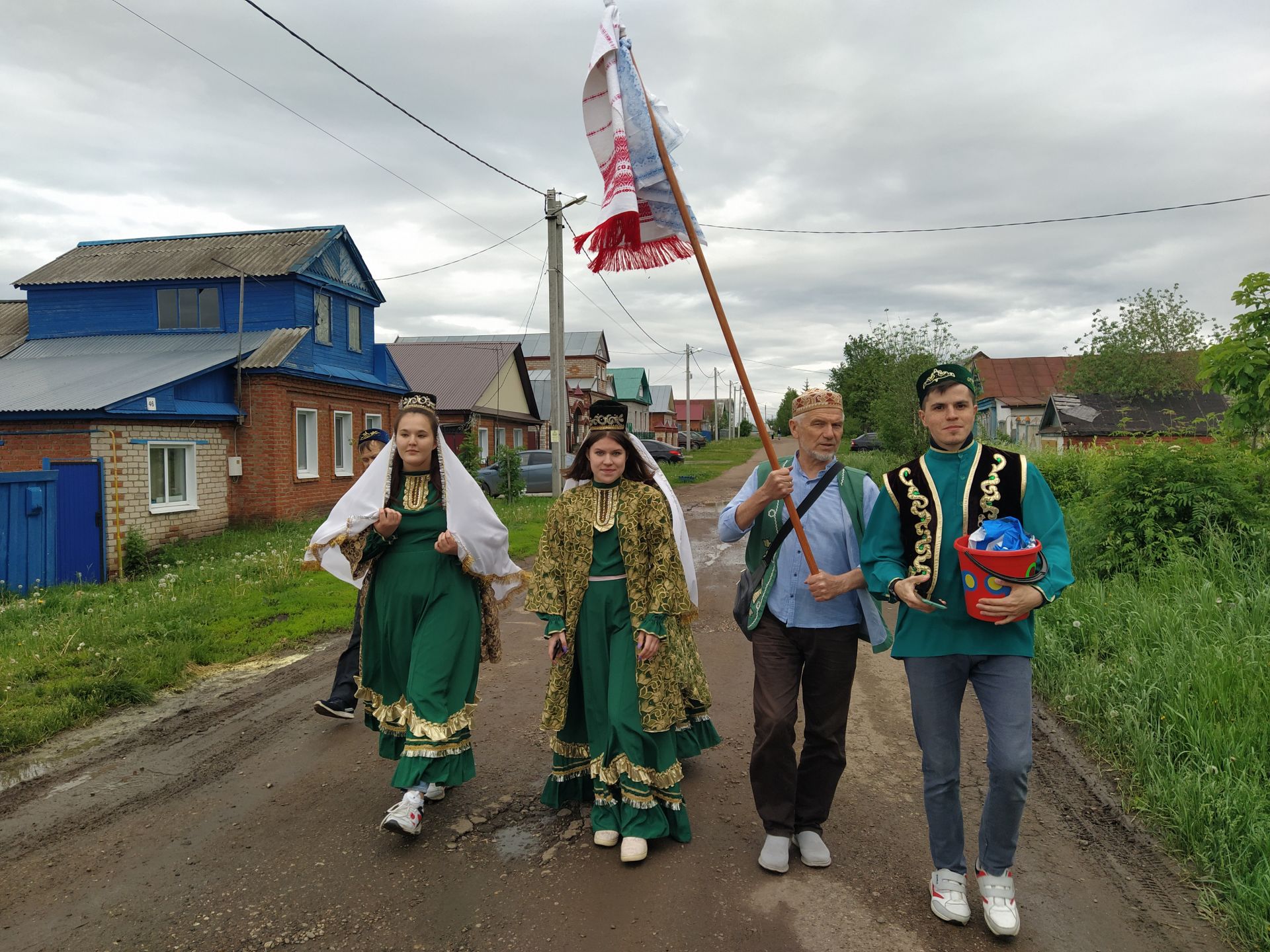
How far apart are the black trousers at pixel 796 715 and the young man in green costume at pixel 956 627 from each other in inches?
13.6

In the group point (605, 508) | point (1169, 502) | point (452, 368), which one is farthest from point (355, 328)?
point (605, 508)

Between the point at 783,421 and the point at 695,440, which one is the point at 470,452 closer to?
the point at 695,440

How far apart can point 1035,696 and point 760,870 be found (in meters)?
3.26

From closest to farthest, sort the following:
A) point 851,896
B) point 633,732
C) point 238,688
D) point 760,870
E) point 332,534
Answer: point 851,896 < point 760,870 < point 633,732 < point 332,534 < point 238,688

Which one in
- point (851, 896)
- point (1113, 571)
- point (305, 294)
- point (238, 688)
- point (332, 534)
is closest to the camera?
point (851, 896)

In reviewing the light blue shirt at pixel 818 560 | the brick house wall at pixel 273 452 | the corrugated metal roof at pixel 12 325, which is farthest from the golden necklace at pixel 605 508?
the corrugated metal roof at pixel 12 325

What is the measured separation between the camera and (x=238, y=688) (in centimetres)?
626

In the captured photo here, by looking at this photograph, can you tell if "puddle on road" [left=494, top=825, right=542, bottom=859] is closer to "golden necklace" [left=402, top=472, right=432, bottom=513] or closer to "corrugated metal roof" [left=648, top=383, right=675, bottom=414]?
"golden necklace" [left=402, top=472, right=432, bottom=513]

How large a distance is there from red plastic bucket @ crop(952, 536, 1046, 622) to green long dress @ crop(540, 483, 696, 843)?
1.35m

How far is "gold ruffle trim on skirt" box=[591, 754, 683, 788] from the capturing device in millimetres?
3576

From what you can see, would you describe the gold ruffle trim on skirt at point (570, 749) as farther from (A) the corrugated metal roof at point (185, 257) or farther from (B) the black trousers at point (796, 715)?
(A) the corrugated metal roof at point (185, 257)

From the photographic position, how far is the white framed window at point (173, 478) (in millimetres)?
13734

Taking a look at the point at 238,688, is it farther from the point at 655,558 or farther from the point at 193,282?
the point at 193,282

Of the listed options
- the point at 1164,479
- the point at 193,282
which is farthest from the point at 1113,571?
the point at 193,282
